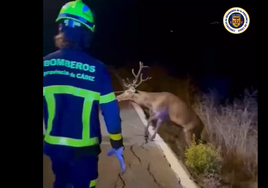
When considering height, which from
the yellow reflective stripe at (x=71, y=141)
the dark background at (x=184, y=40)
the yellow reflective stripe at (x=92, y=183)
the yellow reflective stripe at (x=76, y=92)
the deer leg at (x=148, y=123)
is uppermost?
the dark background at (x=184, y=40)

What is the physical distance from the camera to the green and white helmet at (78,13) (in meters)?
1.88

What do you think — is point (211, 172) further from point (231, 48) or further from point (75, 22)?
point (75, 22)

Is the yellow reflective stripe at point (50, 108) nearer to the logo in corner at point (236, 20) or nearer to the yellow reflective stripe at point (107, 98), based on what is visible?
the yellow reflective stripe at point (107, 98)

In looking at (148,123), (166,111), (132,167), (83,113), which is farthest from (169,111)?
(83,113)

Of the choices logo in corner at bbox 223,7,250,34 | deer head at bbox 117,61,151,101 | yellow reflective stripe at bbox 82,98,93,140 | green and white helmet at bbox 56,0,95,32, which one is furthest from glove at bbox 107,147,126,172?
logo in corner at bbox 223,7,250,34

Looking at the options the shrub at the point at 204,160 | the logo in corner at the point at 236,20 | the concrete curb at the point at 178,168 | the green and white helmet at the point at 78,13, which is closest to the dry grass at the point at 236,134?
the shrub at the point at 204,160

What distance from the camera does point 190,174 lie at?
6.38ft

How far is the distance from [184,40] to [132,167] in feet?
2.26

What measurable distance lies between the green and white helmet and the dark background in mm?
85

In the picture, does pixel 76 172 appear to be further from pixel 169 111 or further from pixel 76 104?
pixel 169 111

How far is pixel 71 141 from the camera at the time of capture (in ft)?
6.12

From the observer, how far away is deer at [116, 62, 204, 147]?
1.97 meters

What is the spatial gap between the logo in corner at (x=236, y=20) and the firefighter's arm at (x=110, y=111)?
656mm

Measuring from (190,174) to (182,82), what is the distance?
0.46 m
